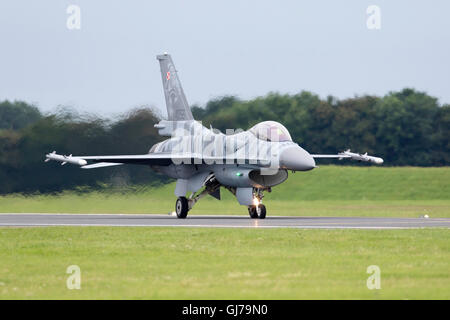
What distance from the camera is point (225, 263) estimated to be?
1628 centimetres

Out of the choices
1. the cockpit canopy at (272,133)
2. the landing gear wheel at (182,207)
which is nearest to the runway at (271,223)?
the cockpit canopy at (272,133)

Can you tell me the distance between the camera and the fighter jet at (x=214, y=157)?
31828 millimetres

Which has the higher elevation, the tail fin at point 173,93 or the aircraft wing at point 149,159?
the tail fin at point 173,93

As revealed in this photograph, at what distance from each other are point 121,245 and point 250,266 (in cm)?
481

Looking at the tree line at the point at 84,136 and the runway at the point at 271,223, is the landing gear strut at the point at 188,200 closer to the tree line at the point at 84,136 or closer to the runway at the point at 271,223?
the runway at the point at 271,223

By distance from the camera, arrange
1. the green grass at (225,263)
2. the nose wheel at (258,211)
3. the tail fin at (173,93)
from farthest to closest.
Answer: the tail fin at (173,93) < the nose wheel at (258,211) < the green grass at (225,263)

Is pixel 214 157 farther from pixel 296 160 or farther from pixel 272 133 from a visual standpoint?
pixel 296 160

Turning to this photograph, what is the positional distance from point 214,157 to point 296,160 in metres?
4.02

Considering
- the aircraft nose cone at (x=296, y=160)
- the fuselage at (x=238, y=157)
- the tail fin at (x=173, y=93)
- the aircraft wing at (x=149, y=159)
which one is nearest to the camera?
the aircraft nose cone at (x=296, y=160)

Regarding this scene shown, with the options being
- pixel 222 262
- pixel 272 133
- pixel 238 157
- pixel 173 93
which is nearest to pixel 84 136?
pixel 173 93

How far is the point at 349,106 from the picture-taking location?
73750mm

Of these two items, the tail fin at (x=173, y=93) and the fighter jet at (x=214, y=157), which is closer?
the fighter jet at (x=214, y=157)
